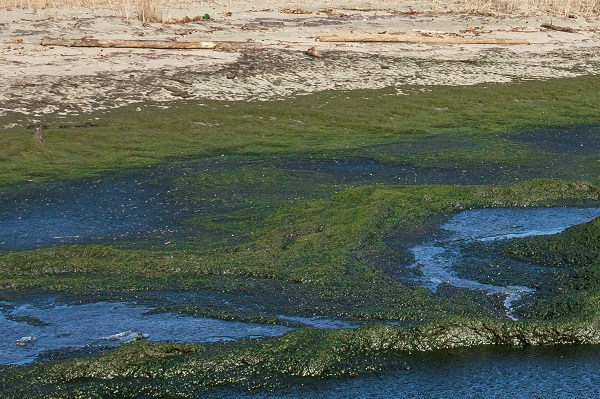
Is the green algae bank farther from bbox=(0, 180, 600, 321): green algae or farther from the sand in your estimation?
the sand

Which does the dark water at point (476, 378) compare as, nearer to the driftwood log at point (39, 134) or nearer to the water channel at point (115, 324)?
the water channel at point (115, 324)

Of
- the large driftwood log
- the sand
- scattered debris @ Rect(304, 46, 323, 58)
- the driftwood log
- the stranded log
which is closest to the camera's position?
the driftwood log

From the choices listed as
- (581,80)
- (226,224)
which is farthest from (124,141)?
(581,80)

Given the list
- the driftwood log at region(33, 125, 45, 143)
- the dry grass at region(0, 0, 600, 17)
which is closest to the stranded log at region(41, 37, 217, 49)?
the dry grass at region(0, 0, 600, 17)

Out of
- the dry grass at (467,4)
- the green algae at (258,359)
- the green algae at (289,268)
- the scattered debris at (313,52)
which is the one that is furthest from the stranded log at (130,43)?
the green algae at (258,359)

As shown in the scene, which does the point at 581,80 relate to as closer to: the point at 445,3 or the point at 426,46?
the point at 426,46

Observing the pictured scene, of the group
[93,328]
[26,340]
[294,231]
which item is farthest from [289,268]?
[26,340]
